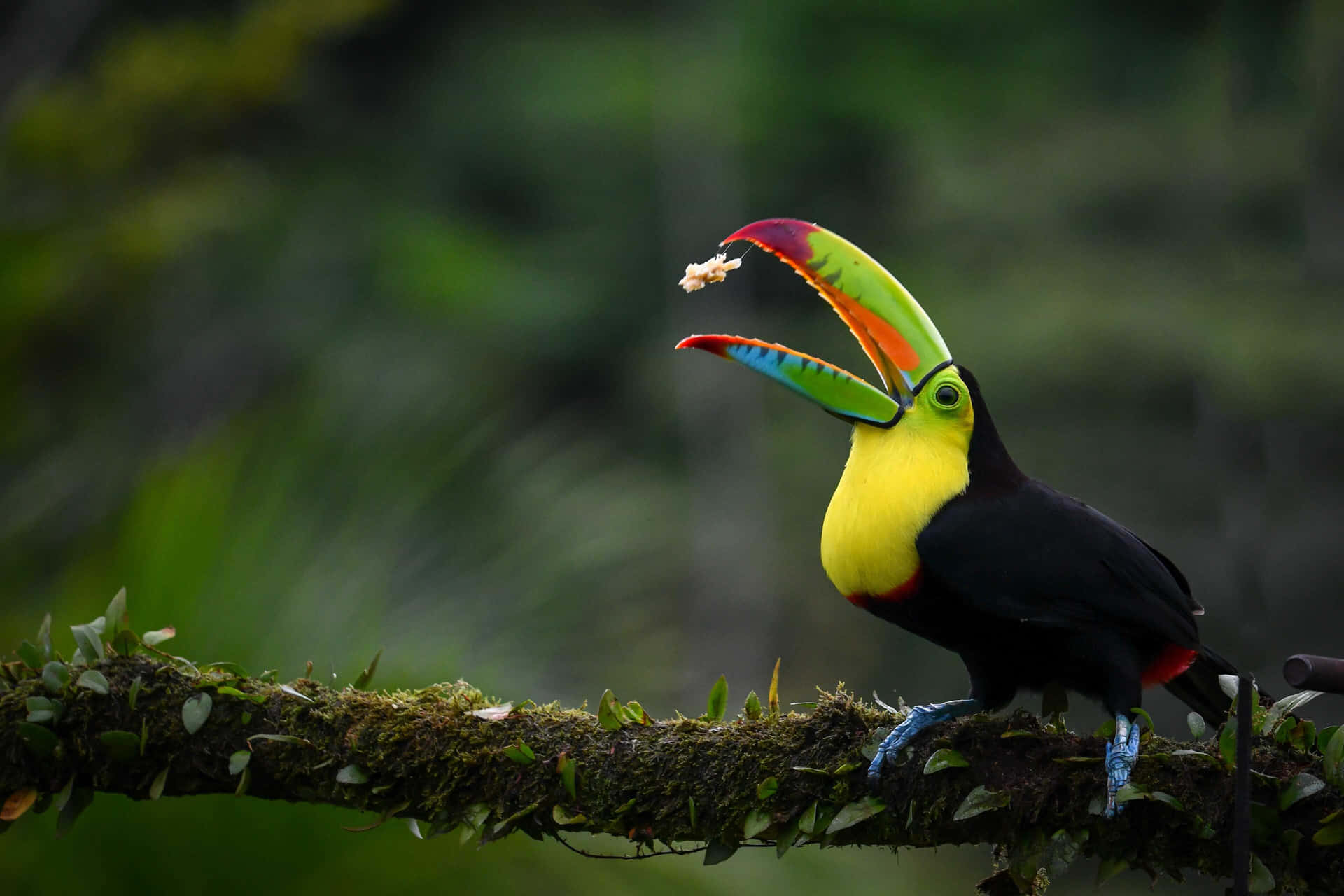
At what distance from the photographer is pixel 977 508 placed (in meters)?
1.88

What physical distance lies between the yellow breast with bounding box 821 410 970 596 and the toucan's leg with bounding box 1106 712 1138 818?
36cm

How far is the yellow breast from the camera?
1.85 meters

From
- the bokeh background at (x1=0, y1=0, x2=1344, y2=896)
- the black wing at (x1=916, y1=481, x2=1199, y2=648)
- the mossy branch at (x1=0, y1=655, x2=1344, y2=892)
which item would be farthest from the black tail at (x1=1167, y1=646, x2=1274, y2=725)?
the bokeh background at (x1=0, y1=0, x2=1344, y2=896)

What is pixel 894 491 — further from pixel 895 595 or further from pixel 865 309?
pixel 865 309

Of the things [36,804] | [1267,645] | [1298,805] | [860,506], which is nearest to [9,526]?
[36,804]

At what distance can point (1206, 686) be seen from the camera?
2.04 meters

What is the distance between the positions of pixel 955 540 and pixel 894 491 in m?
0.11

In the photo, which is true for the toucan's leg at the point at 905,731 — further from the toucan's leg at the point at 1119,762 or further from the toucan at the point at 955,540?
the toucan's leg at the point at 1119,762

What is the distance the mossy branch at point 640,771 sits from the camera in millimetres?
1685

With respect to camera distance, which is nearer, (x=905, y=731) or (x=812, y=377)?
(x=905, y=731)

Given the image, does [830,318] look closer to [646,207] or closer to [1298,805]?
[646,207]

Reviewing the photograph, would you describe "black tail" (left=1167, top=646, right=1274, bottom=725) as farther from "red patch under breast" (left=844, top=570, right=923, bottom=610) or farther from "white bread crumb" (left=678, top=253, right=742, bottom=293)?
"white bread crumb" (left=678, top=253, right=742, bottom=293)

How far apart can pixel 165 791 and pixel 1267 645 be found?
5940 mm

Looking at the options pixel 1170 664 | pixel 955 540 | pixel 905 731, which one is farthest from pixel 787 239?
pixel 1170 664
